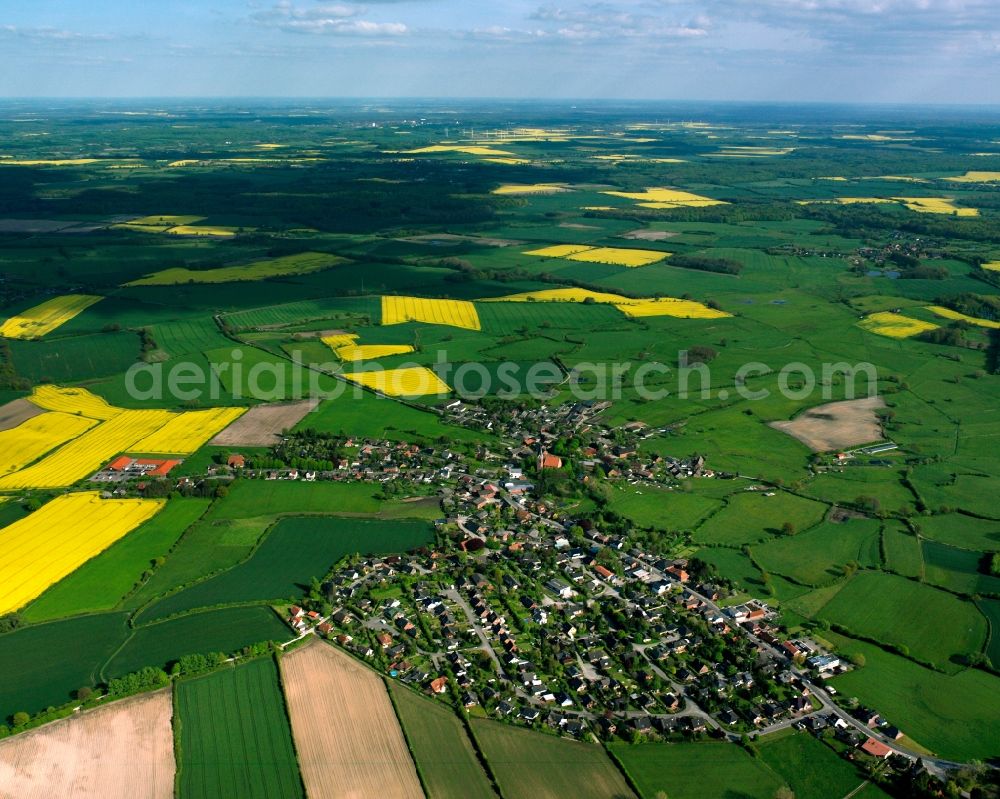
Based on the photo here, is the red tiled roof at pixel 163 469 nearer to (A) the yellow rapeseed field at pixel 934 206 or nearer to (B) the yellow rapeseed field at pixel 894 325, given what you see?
(B) the yellow rapeseed field at pixel 894 325

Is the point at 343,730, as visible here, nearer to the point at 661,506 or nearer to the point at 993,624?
the point at 661,506

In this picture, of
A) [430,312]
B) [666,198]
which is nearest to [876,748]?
[430,312]

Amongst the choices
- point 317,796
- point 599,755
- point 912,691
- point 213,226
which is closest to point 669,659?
point 599,755

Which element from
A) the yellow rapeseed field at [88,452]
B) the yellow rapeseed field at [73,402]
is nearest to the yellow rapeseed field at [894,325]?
the yellow rapeseed field at [88,452]

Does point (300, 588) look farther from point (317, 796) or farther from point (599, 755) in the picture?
point (599, 755)

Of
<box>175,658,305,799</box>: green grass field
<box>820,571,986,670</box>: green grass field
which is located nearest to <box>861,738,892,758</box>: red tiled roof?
<box>820,571,986,670</box>: green grass field
